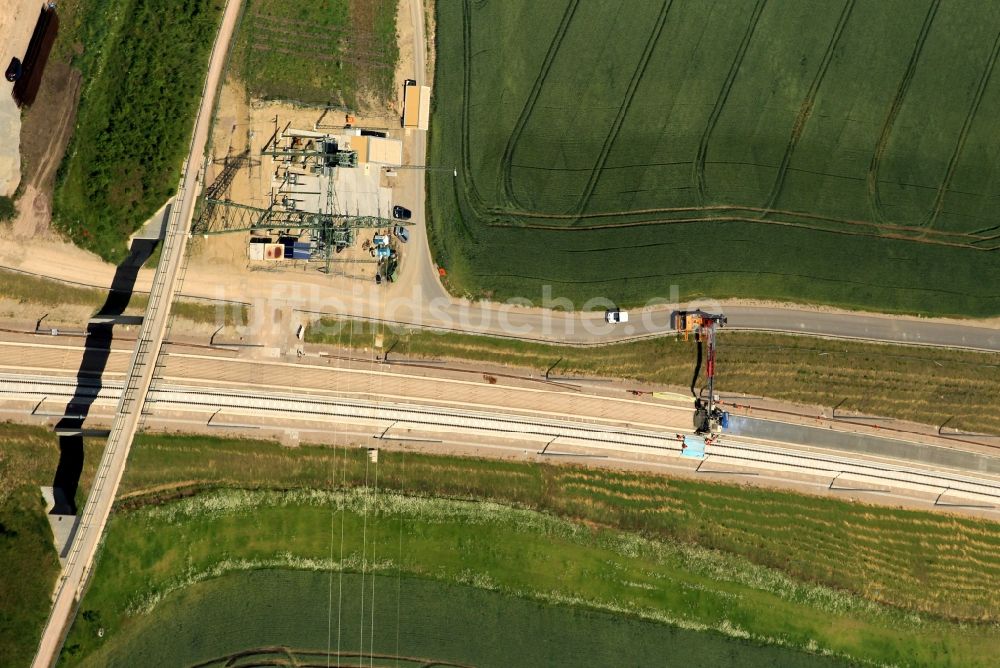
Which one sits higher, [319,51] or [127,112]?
[319,51]

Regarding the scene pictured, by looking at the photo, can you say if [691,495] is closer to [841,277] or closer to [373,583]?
[841,277]

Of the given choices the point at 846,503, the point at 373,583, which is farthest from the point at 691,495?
the point at 373,583

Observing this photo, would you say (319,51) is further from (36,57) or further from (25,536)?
(25,536)

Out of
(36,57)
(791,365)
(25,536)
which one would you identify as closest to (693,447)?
(791,365)

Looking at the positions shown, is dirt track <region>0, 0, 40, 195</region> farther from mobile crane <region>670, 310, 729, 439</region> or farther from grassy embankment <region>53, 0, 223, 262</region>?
mobile crane <region>670, 310, 729, 439</region>

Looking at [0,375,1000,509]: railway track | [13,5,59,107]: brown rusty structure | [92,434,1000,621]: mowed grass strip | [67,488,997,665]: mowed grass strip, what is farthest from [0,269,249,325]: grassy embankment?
[67,488,997,665]: mowed grass strip
